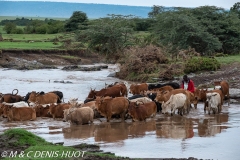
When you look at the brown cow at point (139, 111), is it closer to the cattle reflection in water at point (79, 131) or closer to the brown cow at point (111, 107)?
the brown cow at point (111, 107)

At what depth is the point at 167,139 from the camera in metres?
12.9

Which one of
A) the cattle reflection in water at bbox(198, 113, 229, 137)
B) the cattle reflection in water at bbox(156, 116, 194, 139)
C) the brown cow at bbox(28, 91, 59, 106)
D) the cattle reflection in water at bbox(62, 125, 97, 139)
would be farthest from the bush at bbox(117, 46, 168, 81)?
the cattle reflection in water at bbox(62, 125, 97, 139)

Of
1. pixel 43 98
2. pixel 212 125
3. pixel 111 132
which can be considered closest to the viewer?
pixel 111 132

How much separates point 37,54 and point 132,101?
107 ft

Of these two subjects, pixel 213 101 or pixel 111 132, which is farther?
pixel 213 101

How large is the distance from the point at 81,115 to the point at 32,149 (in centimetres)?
Answer: 533

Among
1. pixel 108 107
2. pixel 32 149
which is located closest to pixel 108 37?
pixel 108 107

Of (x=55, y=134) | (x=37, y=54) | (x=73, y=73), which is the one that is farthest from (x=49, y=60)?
(x=55, y=134)

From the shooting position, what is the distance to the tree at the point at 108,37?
3566 centimetres

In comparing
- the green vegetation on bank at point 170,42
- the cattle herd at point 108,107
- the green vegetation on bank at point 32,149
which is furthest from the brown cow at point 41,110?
the green vegetation on bank at point 170,42

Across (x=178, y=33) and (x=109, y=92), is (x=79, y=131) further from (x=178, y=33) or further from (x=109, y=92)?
(x=178, y=33)

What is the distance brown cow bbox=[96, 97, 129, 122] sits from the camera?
16.0 m

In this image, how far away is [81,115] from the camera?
15125 millimetres

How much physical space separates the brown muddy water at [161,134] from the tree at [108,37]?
58.8 feet
